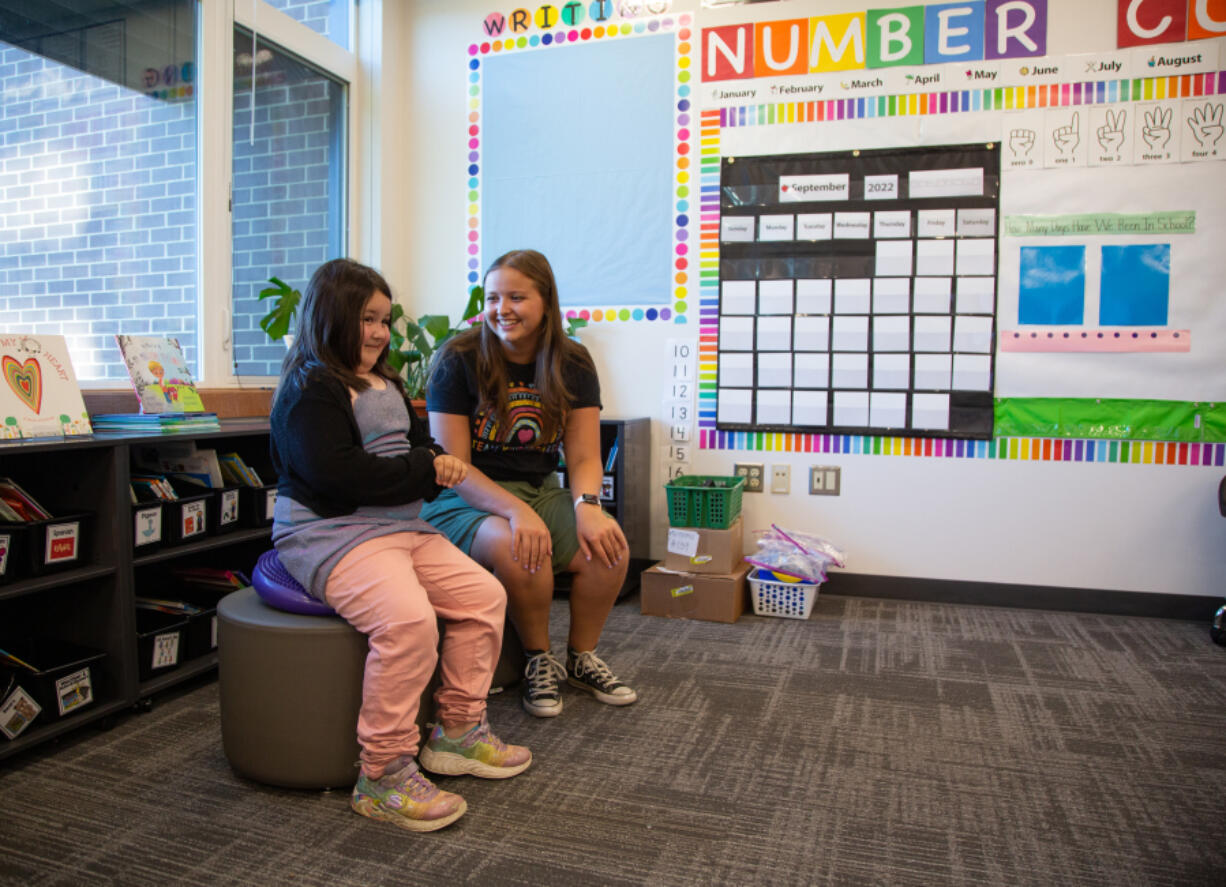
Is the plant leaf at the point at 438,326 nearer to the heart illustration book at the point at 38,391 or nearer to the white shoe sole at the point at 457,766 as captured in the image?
the heart illustration book at the point at 38,391

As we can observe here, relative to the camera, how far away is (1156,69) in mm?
2840

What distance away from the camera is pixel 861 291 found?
3.13 metres

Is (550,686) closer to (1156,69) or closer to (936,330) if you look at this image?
(936,330)

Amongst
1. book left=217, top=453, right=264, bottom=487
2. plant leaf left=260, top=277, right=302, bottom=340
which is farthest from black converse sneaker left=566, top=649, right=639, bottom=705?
plant leaf left=260, top=277, right=302, bottom=340

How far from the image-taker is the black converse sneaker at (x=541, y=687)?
1.99 metres

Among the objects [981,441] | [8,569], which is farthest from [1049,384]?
[8,569]

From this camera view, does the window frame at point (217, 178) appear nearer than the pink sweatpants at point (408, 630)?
No

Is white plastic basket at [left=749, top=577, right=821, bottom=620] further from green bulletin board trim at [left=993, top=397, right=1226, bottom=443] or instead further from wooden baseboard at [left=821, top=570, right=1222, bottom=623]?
green bulletin board trim at [left=993, top=397, right=1226, bottom=443]

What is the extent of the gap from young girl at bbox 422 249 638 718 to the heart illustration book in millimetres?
810

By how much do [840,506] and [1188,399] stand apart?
1.19m

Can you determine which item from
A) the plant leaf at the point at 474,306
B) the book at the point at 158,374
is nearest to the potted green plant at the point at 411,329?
the plant leaf at the point at 474,306

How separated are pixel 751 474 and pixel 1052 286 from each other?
4.04 ft

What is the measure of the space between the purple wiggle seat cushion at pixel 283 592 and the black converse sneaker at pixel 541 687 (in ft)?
1.91

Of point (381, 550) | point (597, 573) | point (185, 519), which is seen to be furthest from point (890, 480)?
point (185, 519)
